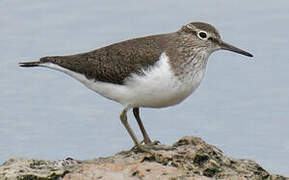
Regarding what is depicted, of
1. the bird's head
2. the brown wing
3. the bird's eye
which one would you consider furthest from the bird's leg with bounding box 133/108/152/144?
the bird's eye

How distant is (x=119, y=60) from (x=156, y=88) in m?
1.08

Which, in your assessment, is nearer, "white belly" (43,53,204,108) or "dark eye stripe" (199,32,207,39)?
"white belly" (43,53,204,108)

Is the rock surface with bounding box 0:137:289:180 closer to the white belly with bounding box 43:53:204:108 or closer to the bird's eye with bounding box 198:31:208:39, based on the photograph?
the white belly with bounding box 43:53:204:108

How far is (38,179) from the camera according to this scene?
6512 millimetres

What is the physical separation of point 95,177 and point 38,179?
79 centimetres

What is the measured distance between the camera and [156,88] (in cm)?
807

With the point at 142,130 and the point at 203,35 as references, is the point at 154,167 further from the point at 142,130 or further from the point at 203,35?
the point at 203,35

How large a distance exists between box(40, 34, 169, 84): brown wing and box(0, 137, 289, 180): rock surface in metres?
1.47

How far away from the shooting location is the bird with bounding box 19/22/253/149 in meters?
8.14

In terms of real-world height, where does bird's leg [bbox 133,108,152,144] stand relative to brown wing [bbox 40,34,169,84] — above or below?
below

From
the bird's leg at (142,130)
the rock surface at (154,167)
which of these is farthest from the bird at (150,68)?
the rock surface at (154,167)

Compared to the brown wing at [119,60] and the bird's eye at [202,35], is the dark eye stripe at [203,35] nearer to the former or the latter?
the bird's eye at [202,35]

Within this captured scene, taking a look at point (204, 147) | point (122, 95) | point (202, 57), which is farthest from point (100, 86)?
point (204, 147)

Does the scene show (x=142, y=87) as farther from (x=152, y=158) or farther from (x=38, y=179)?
(x=38, y=179)
